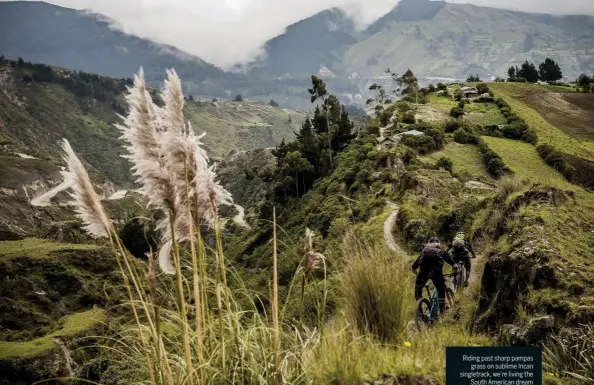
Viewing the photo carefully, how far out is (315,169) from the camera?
5909 cm

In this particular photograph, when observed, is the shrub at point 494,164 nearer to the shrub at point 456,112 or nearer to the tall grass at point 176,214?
the shrub at point 456,112

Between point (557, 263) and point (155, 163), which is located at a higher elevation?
point (155, 163)

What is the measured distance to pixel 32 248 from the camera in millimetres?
67812

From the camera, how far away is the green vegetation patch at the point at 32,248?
63416 millimetres

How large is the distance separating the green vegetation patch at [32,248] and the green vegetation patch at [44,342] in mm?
17172

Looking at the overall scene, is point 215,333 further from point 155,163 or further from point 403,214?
point 403,214

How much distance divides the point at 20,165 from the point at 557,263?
396ft

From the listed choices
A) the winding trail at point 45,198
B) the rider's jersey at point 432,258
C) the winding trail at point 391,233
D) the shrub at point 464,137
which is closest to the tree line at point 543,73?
the shrub at point 464,137

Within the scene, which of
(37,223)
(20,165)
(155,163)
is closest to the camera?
(155,163)

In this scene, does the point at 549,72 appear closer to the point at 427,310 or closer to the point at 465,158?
the point at 465,158

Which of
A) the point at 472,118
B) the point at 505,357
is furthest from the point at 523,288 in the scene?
the point at 472,118

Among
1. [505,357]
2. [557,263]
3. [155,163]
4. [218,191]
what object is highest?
[155,163]

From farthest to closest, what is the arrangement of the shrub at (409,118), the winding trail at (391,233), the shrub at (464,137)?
the shrub at (409,118), the shrub at (464,137), the winding trail at (391,233)

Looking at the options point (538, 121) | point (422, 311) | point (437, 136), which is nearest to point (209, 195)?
point (422, 311)
